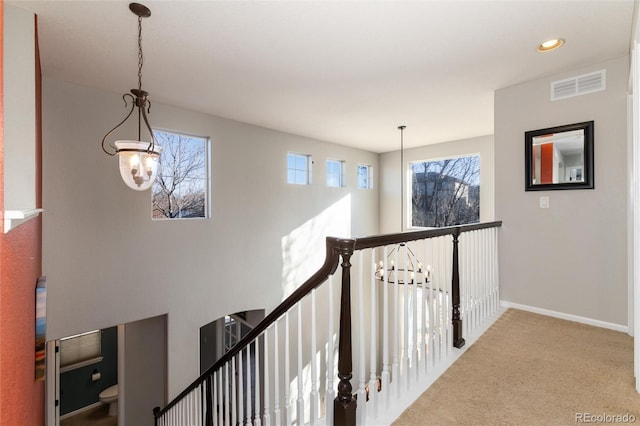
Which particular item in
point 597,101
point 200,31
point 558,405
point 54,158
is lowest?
point 558,405

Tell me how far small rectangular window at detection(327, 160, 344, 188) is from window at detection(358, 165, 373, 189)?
0.63 metres

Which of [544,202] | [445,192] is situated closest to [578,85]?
[544,202]

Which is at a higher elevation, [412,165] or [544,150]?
[412,165]

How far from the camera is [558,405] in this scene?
1788mm

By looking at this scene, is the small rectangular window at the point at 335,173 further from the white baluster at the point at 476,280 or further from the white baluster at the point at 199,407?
the white baluster at the point at 199,407

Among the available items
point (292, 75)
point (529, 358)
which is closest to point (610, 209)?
point (529, 358)

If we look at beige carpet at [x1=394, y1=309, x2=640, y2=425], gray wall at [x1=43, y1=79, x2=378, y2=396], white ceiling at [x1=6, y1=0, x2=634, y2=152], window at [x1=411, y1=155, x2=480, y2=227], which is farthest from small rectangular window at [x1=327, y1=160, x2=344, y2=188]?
beige carpet at [x1=394, y1=309, x2=640, y2=425]

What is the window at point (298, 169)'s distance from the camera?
222 inches

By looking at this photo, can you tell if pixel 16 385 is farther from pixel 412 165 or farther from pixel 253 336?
pixel 412 165

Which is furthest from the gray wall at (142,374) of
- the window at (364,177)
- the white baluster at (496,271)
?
the window at (364,177)

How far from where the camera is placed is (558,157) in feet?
10.0

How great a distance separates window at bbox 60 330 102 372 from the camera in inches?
245

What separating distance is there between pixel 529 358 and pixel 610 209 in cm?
158

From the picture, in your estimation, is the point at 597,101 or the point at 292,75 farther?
the point at 292,75
